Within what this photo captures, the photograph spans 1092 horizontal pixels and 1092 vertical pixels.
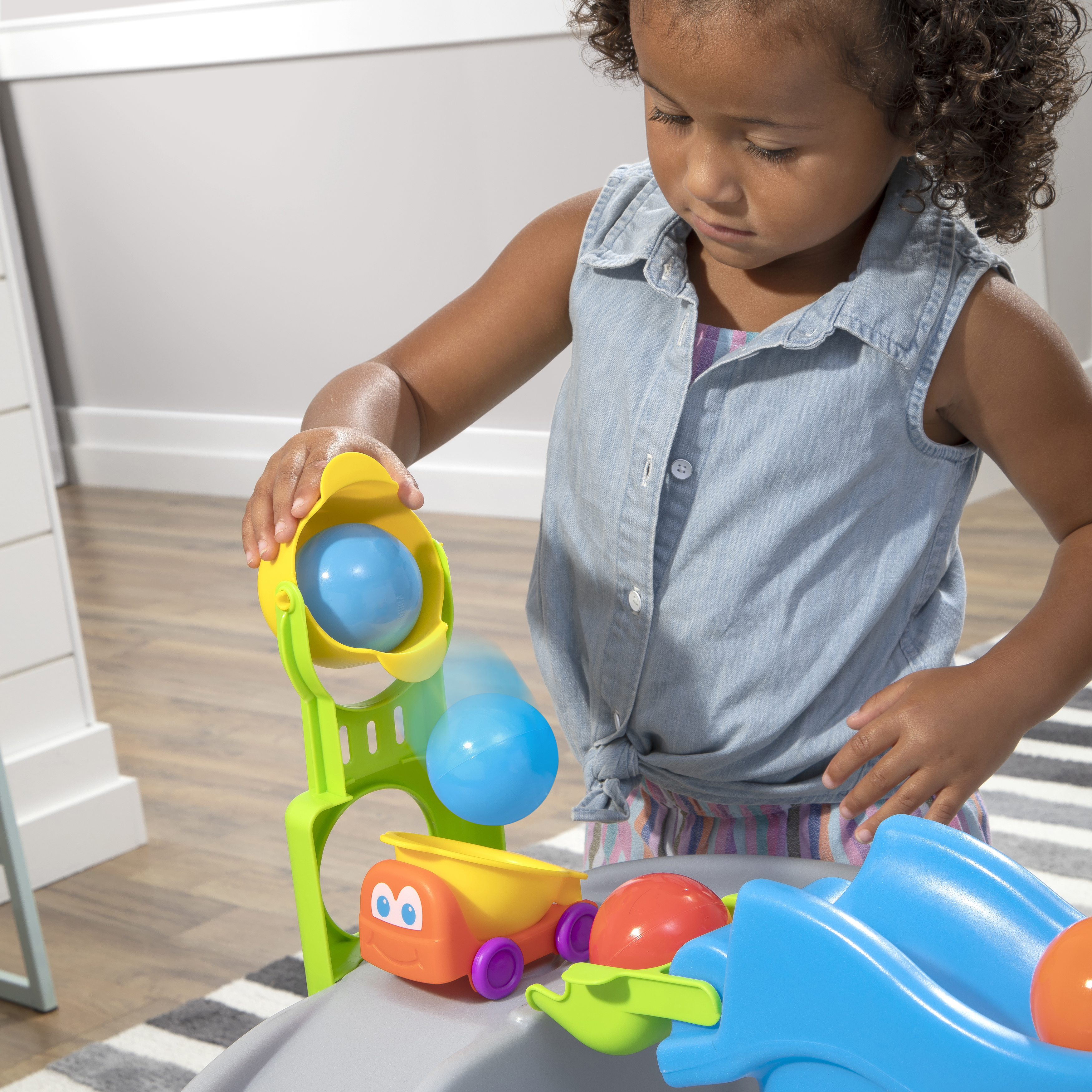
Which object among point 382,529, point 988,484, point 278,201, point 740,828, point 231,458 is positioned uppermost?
point 278,201

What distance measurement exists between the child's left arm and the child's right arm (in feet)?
0.74

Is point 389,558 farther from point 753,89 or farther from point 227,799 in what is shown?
point 227,799

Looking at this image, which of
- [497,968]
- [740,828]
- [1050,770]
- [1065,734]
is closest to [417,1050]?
[497,968]

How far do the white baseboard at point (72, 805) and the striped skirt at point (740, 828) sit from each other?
40.7 inches

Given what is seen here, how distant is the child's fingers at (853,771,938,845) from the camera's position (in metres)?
0.55

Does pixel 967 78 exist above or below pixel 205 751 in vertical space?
above

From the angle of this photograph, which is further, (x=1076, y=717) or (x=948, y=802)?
(x=1076, y=717)

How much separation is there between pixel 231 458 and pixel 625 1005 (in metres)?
3.12

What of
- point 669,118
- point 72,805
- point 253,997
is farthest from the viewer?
point 72,805

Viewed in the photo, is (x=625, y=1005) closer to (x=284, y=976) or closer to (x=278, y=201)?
(x=284, y=976)

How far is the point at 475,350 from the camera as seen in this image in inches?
29.3

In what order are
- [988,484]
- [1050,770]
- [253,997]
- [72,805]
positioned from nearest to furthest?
[253,997], [72,805], [1050,770], [988,484]

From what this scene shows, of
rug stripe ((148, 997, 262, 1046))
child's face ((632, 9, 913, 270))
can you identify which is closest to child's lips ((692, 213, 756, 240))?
child's face ((632, 9, 913, 270))

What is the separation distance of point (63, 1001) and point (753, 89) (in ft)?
3.88
